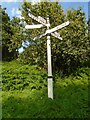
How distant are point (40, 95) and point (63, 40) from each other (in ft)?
17.4

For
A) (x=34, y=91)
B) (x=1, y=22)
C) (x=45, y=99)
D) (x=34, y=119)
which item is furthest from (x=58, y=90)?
(x=1, y=22)

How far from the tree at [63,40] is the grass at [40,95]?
85 centimetres

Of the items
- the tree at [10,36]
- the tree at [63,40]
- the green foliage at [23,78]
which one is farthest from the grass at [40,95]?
the tree at [10,36]

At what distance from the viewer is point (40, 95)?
44.1 feet

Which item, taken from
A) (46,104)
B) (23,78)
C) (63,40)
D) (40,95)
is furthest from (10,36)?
(46,104)

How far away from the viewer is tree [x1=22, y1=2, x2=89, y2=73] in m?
17.7

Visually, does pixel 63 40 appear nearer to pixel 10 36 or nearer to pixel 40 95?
pixel 40 95

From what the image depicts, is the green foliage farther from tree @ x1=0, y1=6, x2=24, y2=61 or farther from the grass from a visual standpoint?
tree @ x1=0, y1=6, x2=24, y2=61

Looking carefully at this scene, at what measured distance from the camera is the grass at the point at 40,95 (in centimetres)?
1095

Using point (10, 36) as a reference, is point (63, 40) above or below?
below

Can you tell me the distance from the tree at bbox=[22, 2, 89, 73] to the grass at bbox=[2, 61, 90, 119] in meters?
0.85

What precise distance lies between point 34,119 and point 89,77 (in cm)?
847

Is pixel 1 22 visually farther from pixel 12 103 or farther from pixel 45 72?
pixel 12 103

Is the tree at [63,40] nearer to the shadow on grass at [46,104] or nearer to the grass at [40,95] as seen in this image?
the grass at [40,95]
